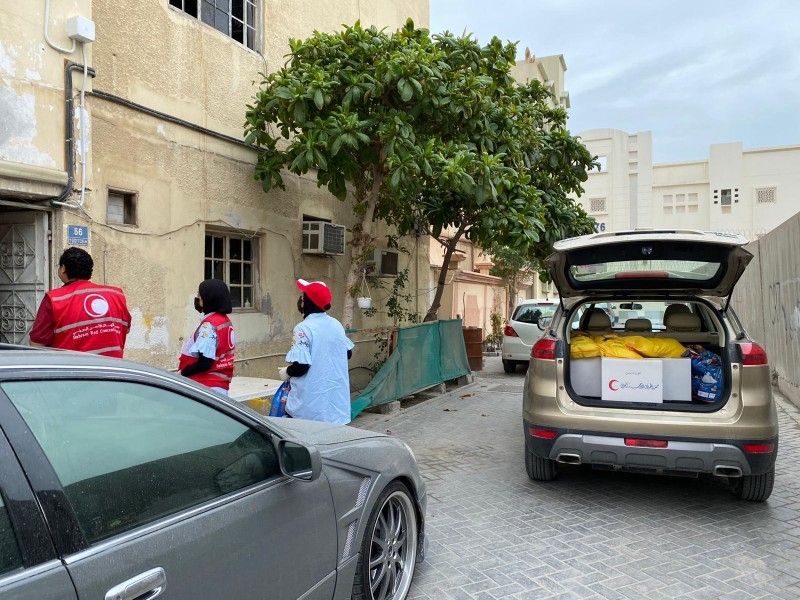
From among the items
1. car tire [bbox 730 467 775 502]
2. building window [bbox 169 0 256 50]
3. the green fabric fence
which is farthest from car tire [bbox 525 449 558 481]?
building window [bbox 169 0 256 50]

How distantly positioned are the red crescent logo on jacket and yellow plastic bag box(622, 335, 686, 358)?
158 inches

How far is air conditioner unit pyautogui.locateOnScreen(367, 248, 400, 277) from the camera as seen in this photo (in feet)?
36.0

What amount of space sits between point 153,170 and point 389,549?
5201 mm

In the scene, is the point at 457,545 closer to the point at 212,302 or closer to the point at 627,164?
the point at 212,302

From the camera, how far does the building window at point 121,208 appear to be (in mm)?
6242

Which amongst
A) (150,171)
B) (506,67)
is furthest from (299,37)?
(150,171)

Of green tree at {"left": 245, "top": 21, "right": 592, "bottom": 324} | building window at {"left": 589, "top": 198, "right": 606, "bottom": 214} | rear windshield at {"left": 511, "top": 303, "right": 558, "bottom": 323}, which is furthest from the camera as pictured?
building window at {"left": 589, "top": 198, "right": 606, "bottom": 214}

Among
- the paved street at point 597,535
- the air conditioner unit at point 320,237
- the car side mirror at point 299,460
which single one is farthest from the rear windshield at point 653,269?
the air conditioner unit at point 320,237

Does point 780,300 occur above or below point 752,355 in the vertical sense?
above

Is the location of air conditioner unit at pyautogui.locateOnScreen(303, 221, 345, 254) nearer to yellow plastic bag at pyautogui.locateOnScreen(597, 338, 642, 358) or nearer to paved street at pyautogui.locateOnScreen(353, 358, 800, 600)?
paved street at pyautogui.locateOnScreen(353, 358, 800, 600)

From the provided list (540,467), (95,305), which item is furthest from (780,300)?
(95,305)

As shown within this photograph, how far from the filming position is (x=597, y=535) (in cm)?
411

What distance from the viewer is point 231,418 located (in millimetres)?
2285

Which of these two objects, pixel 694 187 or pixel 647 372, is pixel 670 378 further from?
pixel 694 187
